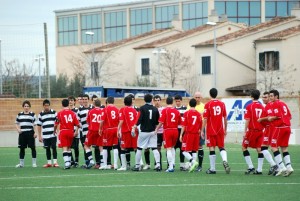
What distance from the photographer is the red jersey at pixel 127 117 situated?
26328 millimetres

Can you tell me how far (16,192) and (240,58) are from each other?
56.0 m

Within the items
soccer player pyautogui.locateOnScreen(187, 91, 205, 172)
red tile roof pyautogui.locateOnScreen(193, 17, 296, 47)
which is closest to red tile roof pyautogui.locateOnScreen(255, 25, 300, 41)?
red tile roof pyautogui.locateOnScreen(193, 17, 296, 47)

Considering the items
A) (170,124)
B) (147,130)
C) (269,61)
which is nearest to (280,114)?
(170,124)

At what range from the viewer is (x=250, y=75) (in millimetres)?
75250

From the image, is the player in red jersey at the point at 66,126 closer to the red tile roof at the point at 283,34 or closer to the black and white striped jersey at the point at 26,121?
the black and white striped jersey at the point at 26,121

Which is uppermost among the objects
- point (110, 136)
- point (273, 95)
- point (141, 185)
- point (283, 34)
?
point (283, 34)

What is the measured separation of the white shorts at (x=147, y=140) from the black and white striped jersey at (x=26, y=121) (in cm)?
446

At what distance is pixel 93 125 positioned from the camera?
89.3ft

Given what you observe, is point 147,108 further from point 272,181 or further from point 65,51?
point 65,51

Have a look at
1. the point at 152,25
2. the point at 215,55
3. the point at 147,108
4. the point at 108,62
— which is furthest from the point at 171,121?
the point at 152,25

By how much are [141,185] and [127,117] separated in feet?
18.9

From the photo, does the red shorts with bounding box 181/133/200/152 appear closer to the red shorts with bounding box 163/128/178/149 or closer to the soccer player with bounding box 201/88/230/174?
the red shorts with bounding box 163/128/178/149

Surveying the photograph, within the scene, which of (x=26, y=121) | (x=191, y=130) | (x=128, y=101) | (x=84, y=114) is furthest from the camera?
(x=26, y=121)

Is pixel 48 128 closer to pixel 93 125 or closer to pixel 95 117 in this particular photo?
pixel 93 125
